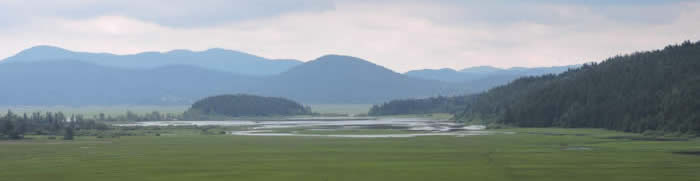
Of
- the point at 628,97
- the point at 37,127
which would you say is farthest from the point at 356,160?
the point at 628,97

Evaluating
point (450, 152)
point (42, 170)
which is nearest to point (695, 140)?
point (450, 152)

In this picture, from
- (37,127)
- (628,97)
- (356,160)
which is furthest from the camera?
(628,97)

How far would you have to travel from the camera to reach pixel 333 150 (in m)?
87.9

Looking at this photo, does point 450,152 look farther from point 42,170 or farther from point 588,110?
point 588,110

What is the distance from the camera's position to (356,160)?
244ft

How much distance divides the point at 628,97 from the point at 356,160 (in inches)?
3210

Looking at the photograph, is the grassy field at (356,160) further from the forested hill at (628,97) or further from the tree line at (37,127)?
the forested hill at (628,97)

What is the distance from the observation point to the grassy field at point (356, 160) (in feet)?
200

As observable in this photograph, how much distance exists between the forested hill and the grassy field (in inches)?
911

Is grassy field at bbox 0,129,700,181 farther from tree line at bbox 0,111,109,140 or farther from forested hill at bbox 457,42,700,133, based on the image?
forested hill at bbox 457,42,700,133

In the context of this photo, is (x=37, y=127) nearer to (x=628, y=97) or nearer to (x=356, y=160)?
(x=356, y=160)

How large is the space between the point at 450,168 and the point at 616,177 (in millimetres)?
12315

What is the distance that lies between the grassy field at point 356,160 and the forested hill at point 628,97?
2315cm

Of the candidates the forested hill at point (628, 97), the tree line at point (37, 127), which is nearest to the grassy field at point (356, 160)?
the tree line at point (37, 127)
